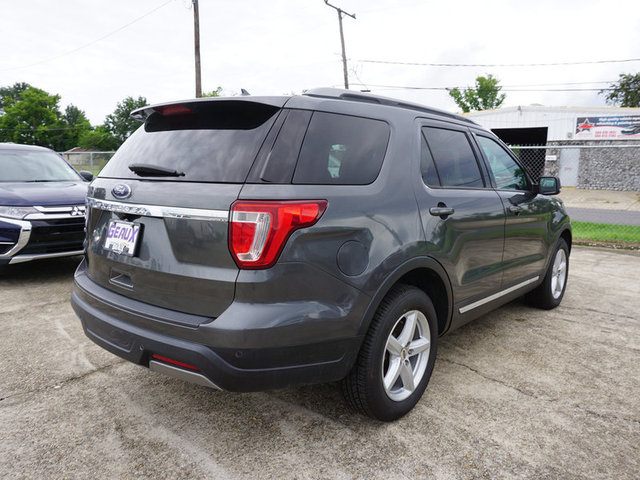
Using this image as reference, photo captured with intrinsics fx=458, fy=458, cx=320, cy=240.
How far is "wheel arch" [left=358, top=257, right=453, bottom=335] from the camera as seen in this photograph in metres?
2.26

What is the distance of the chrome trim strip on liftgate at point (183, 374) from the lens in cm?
200

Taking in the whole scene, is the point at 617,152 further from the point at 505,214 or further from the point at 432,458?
the point at 432,458

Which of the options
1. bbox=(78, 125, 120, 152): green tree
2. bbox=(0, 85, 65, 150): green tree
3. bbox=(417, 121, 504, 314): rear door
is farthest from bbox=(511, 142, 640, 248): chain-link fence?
bbox=(78, 125, 120, 152): green tree

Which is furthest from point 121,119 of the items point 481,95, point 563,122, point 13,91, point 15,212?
point 15,212

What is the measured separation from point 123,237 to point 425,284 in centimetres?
176

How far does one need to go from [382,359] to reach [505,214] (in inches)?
69.7

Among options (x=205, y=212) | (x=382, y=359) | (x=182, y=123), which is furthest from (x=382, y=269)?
(x=182, y=123)

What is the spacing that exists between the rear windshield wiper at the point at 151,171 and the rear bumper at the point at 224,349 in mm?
644

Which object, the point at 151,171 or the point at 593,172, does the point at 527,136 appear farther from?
the point at 151,171

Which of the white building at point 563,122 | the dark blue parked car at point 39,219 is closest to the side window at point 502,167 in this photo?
the dark blue parked car at point 39,219

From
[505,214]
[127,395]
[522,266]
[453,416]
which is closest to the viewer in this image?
[453,416]

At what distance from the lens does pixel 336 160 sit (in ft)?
7.44

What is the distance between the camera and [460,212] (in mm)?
2943

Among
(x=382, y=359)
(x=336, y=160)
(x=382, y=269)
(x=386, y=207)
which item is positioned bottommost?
(x=382, y=359)
